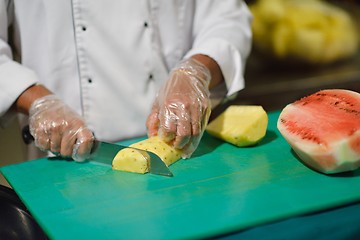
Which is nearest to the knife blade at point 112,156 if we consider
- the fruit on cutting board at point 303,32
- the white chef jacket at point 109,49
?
the white chef jacket at point 109,49

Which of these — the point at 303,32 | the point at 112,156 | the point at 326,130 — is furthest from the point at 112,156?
the point at 303,32

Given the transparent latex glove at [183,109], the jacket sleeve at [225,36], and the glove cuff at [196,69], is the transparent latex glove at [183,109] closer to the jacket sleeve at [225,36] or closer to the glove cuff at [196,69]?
the glove cuff at [196,69]

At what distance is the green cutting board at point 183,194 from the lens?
894 millimetres

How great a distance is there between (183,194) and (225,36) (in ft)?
1.84

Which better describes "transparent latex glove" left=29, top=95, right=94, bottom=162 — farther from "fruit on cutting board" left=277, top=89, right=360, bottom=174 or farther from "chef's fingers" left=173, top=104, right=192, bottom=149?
"fruit on cutting board" left=277, top=89, right=360, bottom=174

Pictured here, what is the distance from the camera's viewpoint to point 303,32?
213 cm

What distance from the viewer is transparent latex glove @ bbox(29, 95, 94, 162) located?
1.13 metres

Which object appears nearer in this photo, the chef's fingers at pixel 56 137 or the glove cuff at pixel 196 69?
the chef's fingers at pixel 56 137

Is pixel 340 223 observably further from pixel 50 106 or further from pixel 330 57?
pixel 330 57

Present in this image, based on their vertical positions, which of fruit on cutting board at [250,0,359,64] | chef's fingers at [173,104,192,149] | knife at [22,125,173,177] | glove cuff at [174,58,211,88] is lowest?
fruit on cutting board at [250,0,359,64]

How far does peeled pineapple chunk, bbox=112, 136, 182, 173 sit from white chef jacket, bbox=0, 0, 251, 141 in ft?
0.87

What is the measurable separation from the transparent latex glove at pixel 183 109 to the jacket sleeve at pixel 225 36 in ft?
0.44

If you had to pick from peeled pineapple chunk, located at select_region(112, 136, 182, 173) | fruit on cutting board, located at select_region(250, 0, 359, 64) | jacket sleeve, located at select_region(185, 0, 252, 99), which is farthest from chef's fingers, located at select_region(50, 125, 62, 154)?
fruit on cutting board, located at select_region(250, 0, 359, 64)

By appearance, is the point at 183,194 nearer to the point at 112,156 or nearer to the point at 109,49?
the point at 112,156
